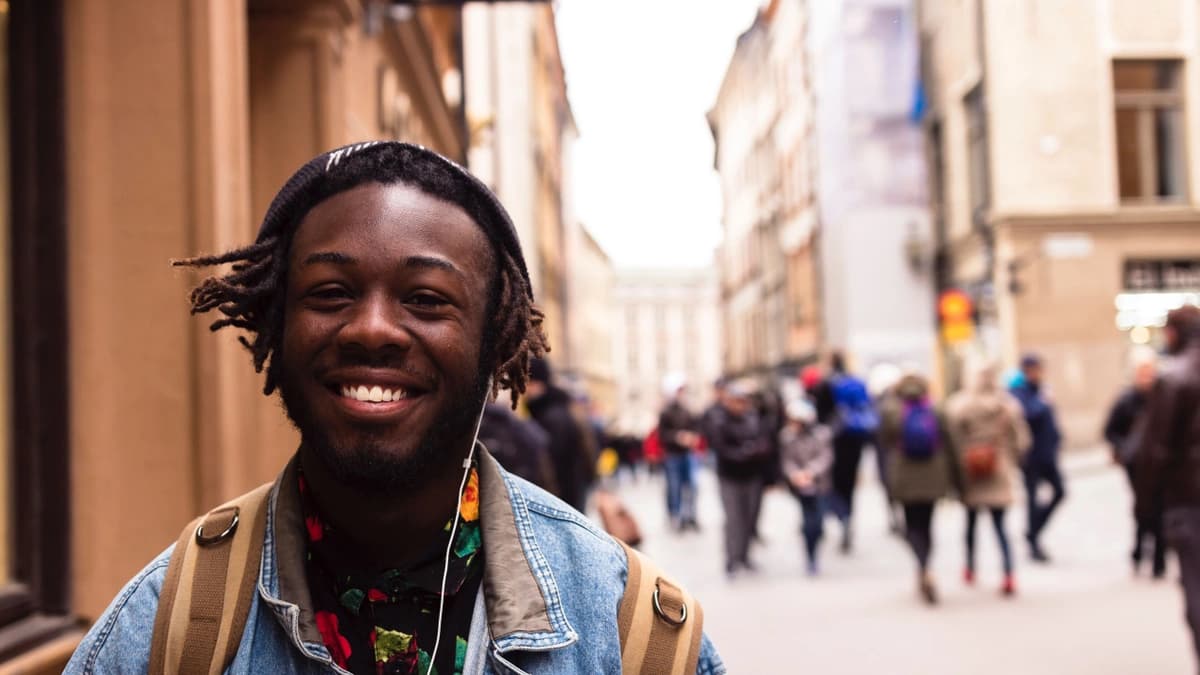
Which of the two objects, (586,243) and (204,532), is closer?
(204,532)

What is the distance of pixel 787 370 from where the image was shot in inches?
1622

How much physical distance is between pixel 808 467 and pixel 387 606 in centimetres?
1080

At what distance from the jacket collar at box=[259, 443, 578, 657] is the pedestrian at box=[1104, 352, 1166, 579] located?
9.13 metres

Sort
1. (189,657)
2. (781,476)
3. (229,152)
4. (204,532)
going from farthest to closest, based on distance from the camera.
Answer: (781,476), (229,152), (204,532), (189,657)

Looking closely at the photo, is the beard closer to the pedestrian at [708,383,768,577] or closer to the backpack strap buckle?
the backpack strap buckle

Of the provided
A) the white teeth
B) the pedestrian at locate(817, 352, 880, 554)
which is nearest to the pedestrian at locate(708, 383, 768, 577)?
the pedestrian at locate(817, 352, 880, 554)

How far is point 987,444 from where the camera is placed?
33.1ft

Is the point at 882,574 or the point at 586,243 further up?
the point at 586,243

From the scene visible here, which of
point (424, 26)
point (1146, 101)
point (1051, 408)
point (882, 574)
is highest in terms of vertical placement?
point (424, 26)

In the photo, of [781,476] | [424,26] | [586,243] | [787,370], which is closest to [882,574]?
[781,476]

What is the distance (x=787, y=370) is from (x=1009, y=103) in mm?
27141

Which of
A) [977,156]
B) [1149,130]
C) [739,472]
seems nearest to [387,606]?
[739,472]

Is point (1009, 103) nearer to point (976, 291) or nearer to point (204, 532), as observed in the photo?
point (976, 291)

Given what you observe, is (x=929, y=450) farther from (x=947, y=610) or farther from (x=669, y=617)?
(x=669, y=617)
